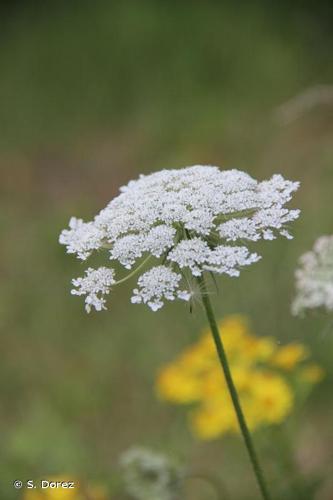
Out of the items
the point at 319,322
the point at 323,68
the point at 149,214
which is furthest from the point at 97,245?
the point at 323,68

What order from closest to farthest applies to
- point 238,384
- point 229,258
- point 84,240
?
point 229,258, point 84,240, point 238,384

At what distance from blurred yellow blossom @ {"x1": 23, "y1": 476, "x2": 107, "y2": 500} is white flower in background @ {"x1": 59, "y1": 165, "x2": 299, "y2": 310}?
64 cm

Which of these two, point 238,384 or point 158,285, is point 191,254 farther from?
point 238,384

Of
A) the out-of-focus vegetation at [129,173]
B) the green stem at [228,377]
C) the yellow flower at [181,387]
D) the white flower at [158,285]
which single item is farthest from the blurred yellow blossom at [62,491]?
the white flower at [158,285]

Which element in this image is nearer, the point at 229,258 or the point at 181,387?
the point at 229,258

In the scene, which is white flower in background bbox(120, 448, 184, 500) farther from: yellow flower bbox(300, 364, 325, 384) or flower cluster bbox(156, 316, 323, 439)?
yellow flower bbox(300, 364, 325, 384)

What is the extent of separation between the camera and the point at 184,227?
132 centimetres

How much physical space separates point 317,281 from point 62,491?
2.57 feet

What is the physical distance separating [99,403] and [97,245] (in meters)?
1.87

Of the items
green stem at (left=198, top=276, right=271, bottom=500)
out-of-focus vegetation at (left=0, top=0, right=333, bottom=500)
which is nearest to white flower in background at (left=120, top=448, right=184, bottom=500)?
out-of-focus vegetation at (left=0, top=0, right=333, bottom=500)

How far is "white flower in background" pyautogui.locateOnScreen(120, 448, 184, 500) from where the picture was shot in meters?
1.73

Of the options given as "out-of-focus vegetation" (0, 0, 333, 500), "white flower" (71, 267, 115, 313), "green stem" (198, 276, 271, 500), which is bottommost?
"green stem" (198, 276, 271, 500)

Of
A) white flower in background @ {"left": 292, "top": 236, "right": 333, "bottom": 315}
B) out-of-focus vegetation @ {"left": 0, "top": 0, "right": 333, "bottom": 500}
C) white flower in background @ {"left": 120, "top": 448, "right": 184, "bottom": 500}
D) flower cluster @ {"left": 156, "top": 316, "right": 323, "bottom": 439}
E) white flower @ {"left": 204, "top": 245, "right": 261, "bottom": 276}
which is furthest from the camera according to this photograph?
out-of-focus vegetation @ {"left": 0, "top": 0, "right": 333, "bottom": 500}

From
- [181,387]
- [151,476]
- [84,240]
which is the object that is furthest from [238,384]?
[84,240]
